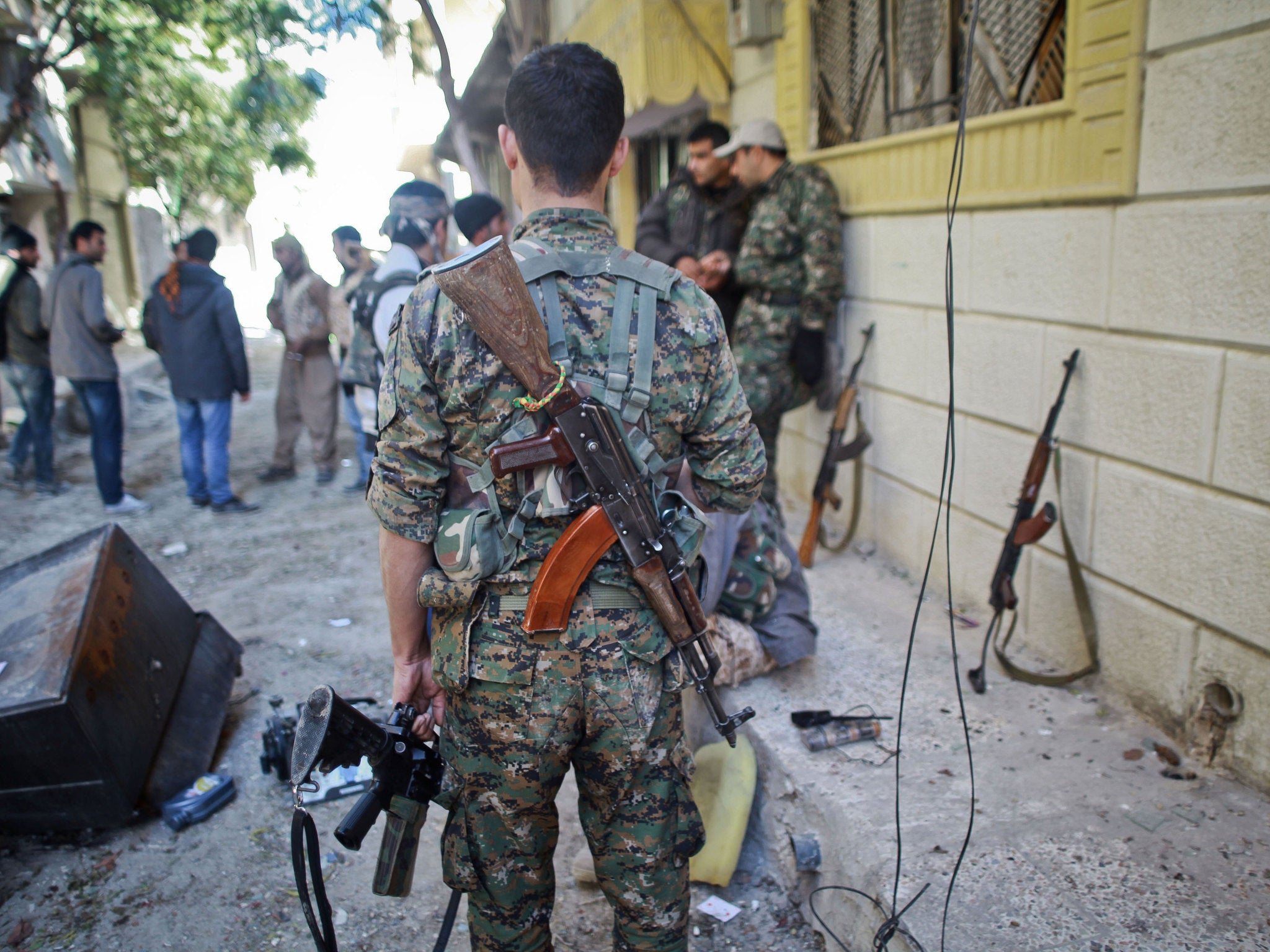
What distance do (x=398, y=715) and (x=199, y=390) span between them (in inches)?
195

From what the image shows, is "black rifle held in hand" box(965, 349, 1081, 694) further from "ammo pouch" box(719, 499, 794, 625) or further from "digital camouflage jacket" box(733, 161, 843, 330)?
"digital camouflage jacket" box(733, 161, 843, 330)

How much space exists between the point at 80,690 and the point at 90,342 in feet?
13.8

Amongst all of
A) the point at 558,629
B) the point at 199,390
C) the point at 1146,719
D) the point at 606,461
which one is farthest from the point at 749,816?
the point at 199,390

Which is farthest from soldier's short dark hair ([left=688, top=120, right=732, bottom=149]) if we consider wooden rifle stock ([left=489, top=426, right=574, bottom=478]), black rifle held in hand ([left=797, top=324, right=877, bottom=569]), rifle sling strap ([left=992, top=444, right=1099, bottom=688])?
wooden rifle stock ([left=489, top=426, right=574, bottom=478])

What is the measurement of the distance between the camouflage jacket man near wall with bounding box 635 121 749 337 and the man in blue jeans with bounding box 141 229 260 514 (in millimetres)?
2929

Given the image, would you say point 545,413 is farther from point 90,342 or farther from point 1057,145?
point 90,342

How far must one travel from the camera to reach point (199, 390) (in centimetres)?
599

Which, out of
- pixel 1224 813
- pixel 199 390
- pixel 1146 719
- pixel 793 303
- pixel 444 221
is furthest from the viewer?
pixel 199 390

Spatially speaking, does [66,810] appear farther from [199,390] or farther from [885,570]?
[199,390]

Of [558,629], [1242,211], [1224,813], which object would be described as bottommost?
[1224,813]

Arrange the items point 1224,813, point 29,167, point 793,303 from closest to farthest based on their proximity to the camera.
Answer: point 1224,813, point 793,303, point 29,167

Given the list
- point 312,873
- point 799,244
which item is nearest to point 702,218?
point 799,244

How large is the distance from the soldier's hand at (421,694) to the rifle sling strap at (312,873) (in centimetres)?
26

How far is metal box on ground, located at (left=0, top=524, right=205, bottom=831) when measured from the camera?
2518mm
